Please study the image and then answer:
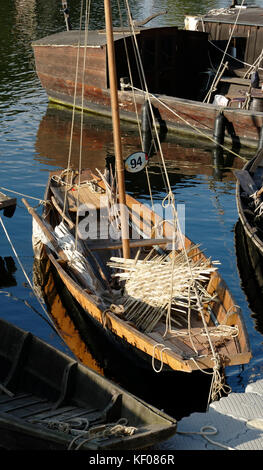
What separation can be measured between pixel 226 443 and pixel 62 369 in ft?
10.7

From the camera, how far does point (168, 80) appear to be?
32.1 m

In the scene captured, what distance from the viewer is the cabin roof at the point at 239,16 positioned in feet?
109

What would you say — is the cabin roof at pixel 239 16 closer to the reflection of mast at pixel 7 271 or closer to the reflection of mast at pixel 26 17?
the reflection of mast at pixel 26 17

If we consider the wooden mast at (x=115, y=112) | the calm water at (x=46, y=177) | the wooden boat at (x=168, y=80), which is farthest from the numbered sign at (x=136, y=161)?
the wooden boat at (x=168, y=80)

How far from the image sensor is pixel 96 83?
1184 inches

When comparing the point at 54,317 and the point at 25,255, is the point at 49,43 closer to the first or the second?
the point at 25,255

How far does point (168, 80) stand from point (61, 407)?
78.5ft

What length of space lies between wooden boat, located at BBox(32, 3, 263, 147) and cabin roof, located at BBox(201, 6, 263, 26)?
0.18m

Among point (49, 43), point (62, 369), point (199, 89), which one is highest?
point (49, 43)

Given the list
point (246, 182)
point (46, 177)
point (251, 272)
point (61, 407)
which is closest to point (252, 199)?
point (246, 182)

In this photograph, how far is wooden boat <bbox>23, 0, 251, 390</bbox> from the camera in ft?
40.7

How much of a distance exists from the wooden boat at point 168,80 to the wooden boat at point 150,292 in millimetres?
11627

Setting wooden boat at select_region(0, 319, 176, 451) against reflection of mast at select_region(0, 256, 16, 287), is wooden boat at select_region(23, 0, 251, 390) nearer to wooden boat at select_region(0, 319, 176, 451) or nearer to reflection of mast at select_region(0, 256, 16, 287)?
reflection of mast at select_region(0, 256, 16, 287)
